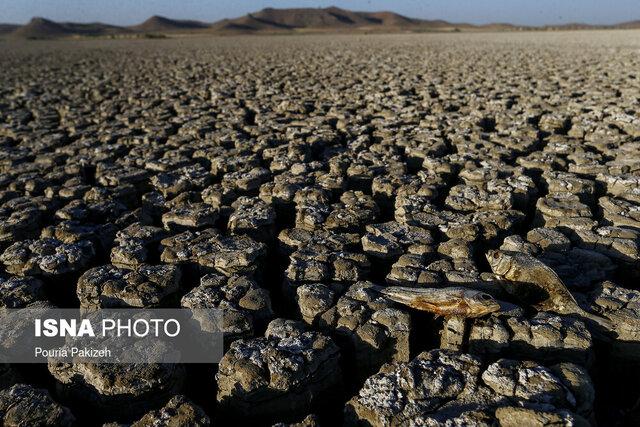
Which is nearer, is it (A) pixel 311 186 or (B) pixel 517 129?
(A) pixel 311 186

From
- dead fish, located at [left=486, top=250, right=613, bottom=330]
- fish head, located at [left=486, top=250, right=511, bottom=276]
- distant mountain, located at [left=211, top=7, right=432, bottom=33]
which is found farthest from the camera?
distant mountain, located at [left=211, top=7, right=432, bottom=33]

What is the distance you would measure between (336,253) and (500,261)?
722mm

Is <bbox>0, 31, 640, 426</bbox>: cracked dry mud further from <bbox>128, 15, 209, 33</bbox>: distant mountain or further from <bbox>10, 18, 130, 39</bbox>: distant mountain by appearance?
<bbox>128, 15, 209, 33</bbox>: distant mountain

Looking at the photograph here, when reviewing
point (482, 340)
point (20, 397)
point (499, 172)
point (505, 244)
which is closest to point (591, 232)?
point (505, 244)

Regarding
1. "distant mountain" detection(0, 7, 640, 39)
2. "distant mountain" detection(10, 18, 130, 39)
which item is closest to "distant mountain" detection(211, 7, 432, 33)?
"distant mountain" detection(0, 7, 640, 39)

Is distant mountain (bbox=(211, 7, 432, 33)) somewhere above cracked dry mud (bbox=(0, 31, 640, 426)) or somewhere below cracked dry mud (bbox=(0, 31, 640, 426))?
below

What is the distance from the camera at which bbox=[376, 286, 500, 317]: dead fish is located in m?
1.61

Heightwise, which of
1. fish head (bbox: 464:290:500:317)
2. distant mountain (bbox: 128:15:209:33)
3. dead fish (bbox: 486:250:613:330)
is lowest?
distant mountain (bbox: 128:15:209:33)

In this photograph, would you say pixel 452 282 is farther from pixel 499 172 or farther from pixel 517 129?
pixel 517 129

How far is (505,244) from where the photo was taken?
2.18 m

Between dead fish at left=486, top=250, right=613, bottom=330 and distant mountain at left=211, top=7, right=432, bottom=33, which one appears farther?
distant mountain at left=211, top=7, right=432, bottom=33

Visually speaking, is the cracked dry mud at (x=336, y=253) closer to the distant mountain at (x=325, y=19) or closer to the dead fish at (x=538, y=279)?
the dead fish at (x=538, y=279)

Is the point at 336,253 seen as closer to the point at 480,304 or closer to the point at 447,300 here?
the point at 447,300

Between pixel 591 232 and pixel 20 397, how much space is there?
2.49 m
